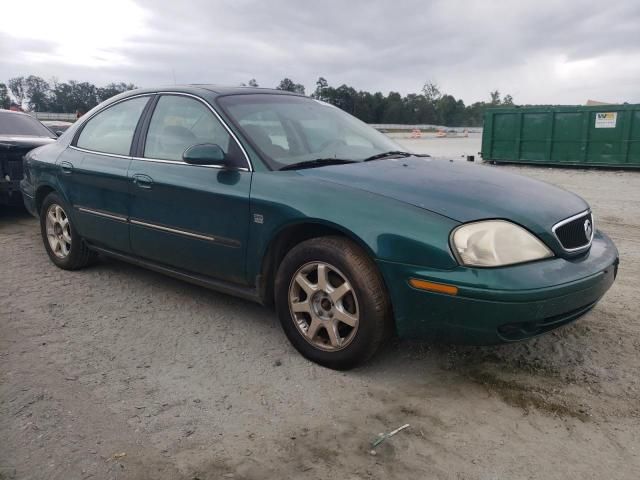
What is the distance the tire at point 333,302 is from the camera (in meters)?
2.81

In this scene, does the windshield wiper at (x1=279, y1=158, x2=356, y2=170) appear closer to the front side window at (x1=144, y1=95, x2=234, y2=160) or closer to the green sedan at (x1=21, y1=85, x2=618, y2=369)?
the green sedan at (x1=21, y1=85, x2=618, y2=369)

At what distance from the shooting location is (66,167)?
4.63m

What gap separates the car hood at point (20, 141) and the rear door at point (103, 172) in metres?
2.69

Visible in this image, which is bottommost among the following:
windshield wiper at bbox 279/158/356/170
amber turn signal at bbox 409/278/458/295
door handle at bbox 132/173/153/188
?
amber turn signal at bbox 409/278/458/295

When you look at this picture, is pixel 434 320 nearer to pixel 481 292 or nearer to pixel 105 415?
pixel 481 292

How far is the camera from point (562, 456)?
2.30m

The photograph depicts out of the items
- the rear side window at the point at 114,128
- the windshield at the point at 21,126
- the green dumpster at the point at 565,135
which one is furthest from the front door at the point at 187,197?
the green dumpster at the point at 565,135

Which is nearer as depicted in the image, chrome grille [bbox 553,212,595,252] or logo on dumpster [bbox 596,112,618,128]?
chrome grille [bbox 553,212,595,252]

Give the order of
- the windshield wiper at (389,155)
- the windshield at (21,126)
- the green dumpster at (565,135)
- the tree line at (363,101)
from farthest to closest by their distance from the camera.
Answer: the tree line at (363,101) < the green dumpster at (565,135) < the windshield at (21,126) < the windshield wiper at (389,155)

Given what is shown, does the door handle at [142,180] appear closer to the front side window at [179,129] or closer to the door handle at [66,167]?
the front side window at [179,129]

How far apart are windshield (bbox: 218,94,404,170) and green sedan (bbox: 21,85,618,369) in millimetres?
14

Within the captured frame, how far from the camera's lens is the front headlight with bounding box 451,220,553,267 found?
258cm

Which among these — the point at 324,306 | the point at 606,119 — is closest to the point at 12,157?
the point at 324,306

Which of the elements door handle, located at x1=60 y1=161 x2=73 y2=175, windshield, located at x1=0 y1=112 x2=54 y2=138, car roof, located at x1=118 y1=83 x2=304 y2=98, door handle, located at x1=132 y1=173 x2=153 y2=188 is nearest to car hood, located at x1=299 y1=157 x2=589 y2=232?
car roof, located at x1=118 y1=83 x2=304 y2=98
